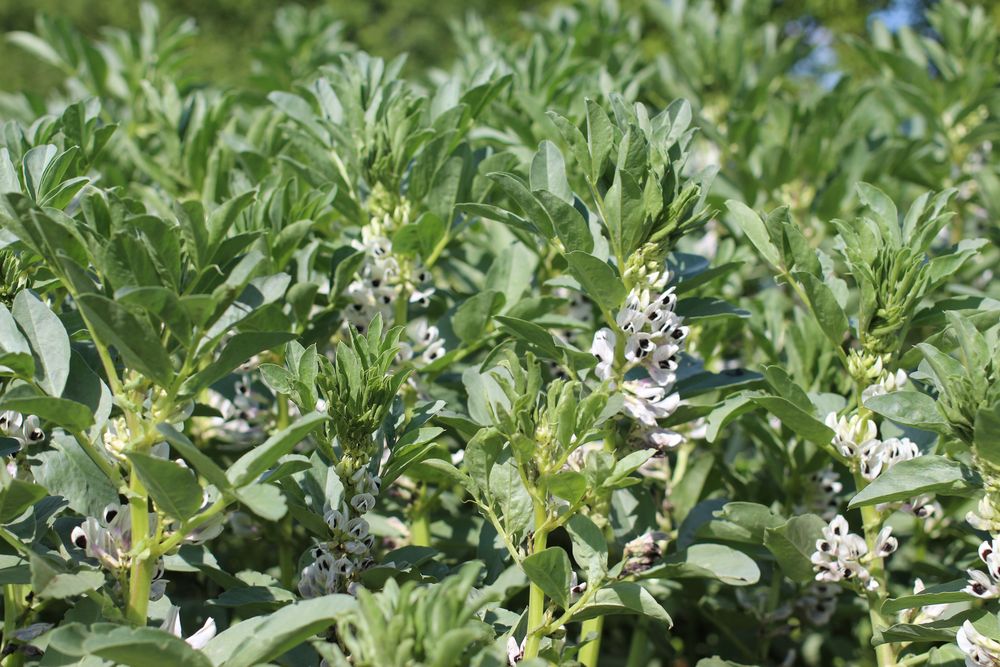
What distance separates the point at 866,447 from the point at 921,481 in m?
0.16

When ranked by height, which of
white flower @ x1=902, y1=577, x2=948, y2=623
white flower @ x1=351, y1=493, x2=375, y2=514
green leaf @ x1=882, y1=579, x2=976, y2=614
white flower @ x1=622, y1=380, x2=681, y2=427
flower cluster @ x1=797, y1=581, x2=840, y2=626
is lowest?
flower cluster @ x1=797, y1=581, x2=840, y2=626

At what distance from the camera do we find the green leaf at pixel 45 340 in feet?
4.25

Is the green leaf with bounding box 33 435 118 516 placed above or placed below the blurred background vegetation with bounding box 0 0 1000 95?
below

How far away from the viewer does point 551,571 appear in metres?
1.28

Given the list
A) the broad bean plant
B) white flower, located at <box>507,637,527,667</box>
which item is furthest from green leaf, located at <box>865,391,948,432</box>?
white flower, located at <box>507,637,527,667</box>

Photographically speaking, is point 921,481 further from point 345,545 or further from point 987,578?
point 345,545

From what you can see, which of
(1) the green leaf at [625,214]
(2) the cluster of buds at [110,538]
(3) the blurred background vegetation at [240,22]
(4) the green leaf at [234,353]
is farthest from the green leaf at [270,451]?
(3) the blurred background vegetation at [240,22]

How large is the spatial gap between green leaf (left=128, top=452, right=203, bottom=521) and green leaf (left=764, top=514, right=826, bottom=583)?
0.85 meters

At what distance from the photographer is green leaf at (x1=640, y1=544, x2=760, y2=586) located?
1.49 metres

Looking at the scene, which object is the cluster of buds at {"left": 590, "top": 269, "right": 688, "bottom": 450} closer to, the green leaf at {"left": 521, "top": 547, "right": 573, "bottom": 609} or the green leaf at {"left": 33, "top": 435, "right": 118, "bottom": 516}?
the green leaf at {"left": 521, "top": 547, "right": 573, "bottom": 609}

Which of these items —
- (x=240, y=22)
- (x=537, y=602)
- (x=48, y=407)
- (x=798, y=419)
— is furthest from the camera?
(x=240, y=22)

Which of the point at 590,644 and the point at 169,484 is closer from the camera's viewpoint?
the point at 169,484

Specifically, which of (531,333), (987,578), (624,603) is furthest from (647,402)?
(987,578)

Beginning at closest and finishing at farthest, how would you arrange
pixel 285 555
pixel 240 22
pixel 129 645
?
pixel 129 645 → pixel 285 555 → pixel 240 22
